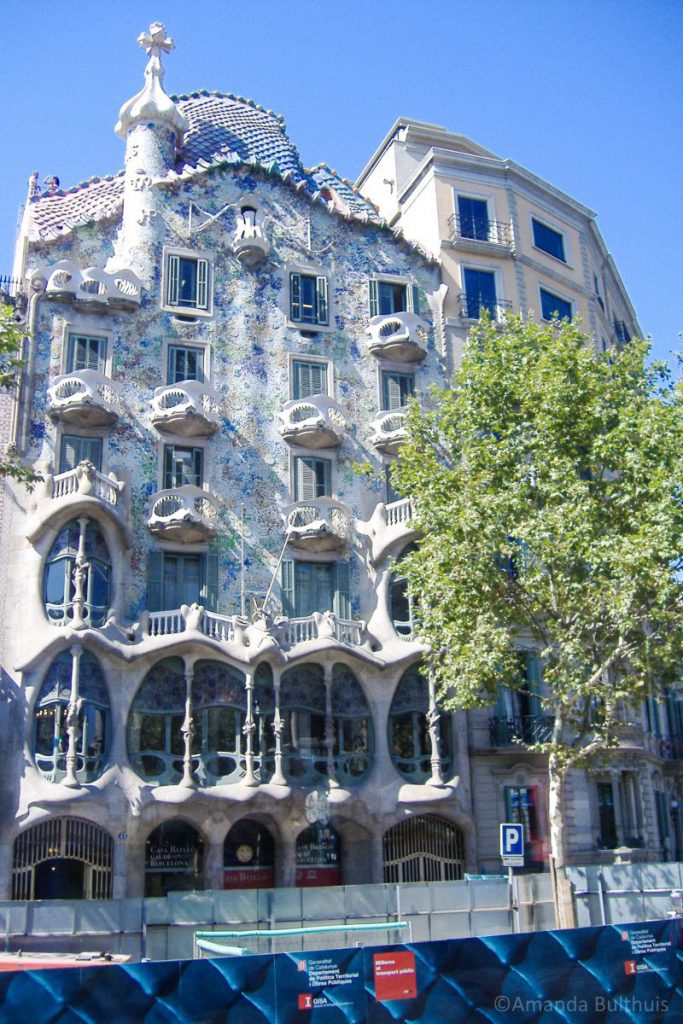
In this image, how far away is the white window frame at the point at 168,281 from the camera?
108ft

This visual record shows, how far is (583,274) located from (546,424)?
1603 cm

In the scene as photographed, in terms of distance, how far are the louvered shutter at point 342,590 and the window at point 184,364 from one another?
735 cm

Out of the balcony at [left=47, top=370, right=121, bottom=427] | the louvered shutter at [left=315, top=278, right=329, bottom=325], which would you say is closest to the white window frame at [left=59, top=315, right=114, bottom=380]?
the balcony at [left=47, top=370, right=121, bottom=427]

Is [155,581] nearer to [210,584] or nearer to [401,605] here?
[210,584]

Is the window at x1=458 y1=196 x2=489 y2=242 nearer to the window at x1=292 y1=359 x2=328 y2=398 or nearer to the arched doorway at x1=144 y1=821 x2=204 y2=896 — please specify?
the window at x1=292 y1=359 x2=328 y2=398

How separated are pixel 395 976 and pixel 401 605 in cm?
1831

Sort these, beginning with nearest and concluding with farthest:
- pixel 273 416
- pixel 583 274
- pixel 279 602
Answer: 1. pixel 279 602
2. pixel 273 416
3. pixel 583 274

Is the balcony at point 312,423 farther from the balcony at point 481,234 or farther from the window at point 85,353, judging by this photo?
the balcony at point 481,234

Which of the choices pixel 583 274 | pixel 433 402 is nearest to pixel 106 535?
pixel 433 402

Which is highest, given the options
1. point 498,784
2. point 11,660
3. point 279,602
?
point 279,602

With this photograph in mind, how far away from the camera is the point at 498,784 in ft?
101

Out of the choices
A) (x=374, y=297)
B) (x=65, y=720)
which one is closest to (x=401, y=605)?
(x=65, y=720)

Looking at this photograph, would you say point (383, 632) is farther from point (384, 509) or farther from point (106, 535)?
point (106, 535)

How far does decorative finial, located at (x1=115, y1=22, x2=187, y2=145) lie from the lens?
114ft
